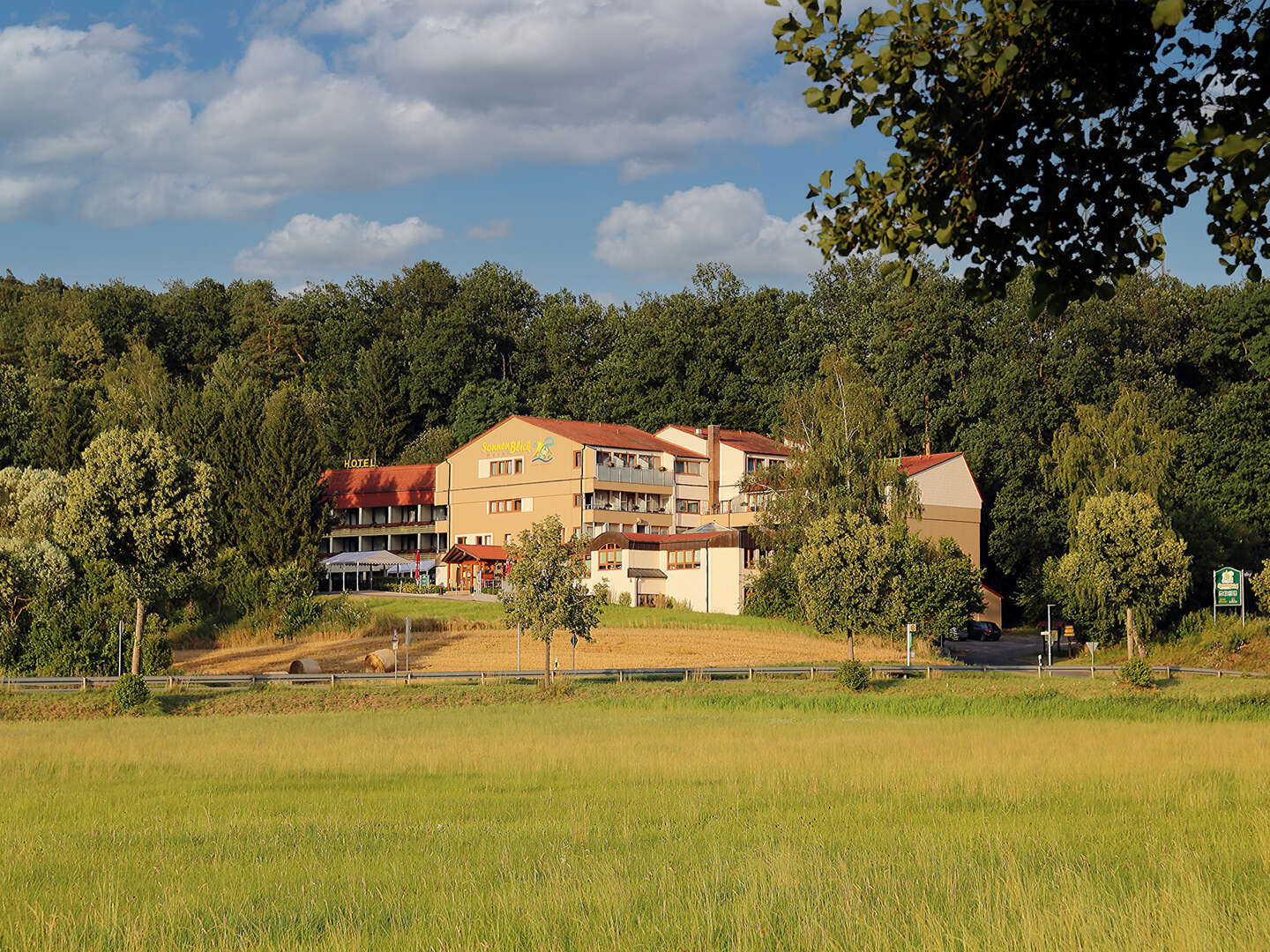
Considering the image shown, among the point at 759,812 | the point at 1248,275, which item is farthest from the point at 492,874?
the point at 1248,275

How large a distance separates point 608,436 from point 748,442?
11.7 m

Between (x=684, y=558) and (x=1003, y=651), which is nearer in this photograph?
(x=1003, y=651)

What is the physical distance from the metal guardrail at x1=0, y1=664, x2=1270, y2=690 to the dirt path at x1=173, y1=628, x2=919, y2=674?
217 inches

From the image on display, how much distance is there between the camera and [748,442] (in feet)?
332

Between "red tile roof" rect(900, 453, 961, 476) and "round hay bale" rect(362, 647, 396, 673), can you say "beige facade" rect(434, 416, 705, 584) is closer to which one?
"red tile roof" rect(900, 453, 961, 476)

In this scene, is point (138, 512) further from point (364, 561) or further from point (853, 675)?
point (364, 561)

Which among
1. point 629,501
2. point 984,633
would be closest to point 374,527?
point 629,501

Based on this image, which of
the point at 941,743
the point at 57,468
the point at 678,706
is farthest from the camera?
the point at 57,468

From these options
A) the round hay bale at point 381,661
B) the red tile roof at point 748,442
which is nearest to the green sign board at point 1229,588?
the red tile roof at point 748,442

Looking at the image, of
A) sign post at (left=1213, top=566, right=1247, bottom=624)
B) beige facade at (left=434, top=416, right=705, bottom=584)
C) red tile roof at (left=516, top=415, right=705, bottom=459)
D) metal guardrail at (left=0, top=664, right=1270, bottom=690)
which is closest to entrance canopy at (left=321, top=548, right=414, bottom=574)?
beige facade at (left=434, top=416, right=705, bottom=584)

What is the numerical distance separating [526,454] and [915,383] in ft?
102

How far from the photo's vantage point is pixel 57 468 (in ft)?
295

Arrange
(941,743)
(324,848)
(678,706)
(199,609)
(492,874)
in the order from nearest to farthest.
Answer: (492,874), (324,848), (941,743), (678,706), (199,609)

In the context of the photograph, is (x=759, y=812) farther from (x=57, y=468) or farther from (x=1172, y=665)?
(x=57, y=468)
